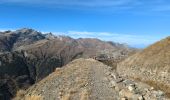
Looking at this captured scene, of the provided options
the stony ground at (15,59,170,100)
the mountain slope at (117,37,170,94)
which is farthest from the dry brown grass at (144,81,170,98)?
the stony ground at (15,59,170,100)

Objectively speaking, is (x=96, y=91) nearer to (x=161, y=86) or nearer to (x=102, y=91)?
(x=102, y=91)

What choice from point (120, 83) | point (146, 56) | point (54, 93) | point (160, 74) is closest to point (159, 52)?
point (146, 56)

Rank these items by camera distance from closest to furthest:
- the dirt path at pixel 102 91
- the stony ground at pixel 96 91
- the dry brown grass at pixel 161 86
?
the stony ground at pixel 96 91 → the dirt path at pixel 102 91 → the dry brown grass at pixel 161 86

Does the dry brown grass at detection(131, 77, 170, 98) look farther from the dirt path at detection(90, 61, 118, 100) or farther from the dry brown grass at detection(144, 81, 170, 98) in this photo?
the dirt path at detection(90, 61, 118, 100)

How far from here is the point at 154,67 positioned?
1903 inches

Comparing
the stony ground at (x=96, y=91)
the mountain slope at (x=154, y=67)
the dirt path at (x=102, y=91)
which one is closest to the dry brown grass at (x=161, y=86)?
the mountain slope at (x=154, y=67)

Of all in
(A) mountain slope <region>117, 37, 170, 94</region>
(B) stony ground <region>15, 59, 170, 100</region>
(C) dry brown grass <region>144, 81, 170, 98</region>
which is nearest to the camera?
(B) stony ground <region>15, 59, 170, 100</region>

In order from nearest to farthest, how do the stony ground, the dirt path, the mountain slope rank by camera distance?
the stony ground → the dirt path → the mountain slope

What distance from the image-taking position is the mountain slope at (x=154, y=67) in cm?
4303

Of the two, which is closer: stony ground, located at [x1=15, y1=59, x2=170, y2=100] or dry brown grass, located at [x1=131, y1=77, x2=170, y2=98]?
stony ground, located at [x1=15, y1=59, x2=170, y2=100]

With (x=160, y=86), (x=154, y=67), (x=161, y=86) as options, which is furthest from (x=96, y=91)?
(x=154, y=67)

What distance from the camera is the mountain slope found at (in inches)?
1694

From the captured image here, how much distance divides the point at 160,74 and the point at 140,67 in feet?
27.9

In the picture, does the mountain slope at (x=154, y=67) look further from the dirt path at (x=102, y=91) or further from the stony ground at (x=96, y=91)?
the dirt path at (x=102, y=91)
